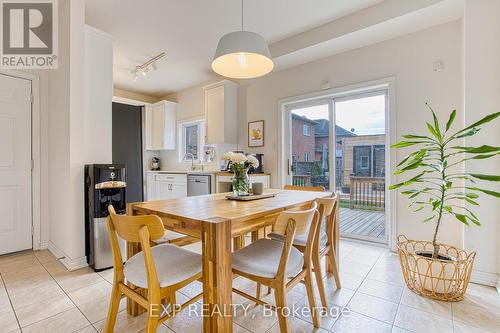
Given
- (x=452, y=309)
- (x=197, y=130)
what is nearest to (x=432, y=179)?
(x=452, y=309)

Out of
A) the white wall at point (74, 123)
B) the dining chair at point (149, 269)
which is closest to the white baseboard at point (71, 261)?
the white wall at point (74, 123)

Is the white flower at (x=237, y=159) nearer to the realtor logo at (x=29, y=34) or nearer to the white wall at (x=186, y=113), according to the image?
the realtor logo at (x=29, y=34)

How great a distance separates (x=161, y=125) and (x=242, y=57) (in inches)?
149

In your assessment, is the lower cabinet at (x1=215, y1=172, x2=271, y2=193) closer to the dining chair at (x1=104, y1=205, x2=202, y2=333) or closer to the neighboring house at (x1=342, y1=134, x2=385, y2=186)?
the neighboring house at (x1=342, y1=134, x2=385, y2=186)

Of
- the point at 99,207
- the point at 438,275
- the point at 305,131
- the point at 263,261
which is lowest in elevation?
the point at 438,275

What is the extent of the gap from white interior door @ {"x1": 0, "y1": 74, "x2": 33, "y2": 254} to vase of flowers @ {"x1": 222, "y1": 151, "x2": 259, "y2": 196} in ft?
8.58

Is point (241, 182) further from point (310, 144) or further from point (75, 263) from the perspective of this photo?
point (310, 144)

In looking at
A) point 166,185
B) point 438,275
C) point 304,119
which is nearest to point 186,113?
point 166,185

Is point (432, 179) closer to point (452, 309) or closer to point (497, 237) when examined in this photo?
point (497, 237)

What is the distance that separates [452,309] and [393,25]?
2685mm

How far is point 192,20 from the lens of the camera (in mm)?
2816

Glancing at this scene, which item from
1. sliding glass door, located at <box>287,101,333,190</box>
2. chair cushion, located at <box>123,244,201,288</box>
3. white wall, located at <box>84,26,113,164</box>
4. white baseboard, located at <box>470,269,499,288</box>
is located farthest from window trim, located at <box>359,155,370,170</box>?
white wall, located at <box>84,26,113,164</box>

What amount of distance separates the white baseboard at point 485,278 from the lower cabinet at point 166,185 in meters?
3.92

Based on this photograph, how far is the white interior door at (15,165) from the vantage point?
2701mm
